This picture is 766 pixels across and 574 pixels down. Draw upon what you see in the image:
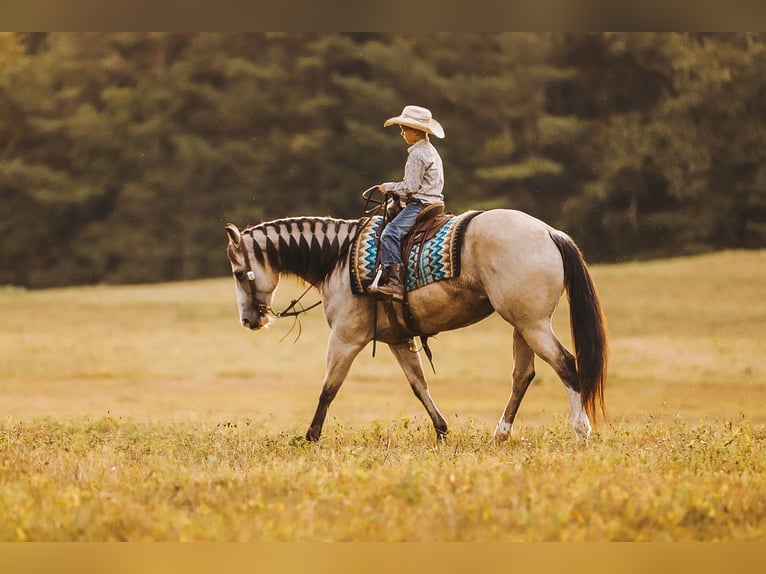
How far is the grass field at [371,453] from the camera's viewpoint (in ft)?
17.7

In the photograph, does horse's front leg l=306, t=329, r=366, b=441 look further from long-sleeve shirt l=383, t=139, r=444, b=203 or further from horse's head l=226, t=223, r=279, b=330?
long-sleeve shirt l=383, t=139, r=444, b=203

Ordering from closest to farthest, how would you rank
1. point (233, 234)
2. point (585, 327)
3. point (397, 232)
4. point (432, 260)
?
1. point (585, 327)
2. point (432, 260)
3. point (397, 232)
4. point (233, 234)

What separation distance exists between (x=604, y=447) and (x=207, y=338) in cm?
1320

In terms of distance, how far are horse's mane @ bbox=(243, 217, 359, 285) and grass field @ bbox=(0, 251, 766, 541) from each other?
1416mm

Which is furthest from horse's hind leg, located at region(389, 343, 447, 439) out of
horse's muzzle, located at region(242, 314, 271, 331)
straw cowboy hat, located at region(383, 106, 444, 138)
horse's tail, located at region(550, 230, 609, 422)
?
straw cowboy hat, located at region(383, 106, 444, 138)

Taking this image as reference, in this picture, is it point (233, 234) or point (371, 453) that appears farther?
point (233, 234)

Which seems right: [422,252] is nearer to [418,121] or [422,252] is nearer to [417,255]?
[417,255]

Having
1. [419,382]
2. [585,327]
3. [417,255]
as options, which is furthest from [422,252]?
[585,327]

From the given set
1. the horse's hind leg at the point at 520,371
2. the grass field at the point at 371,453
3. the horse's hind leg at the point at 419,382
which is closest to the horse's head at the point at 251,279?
the grass field at the point at 371,453

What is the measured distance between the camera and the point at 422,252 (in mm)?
7805

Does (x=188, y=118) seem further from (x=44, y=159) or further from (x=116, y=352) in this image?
(x=116, y=352)

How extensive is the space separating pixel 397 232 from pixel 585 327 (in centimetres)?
162

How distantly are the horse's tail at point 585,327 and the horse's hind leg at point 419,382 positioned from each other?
1249 mm

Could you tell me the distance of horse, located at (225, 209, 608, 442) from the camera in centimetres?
745
